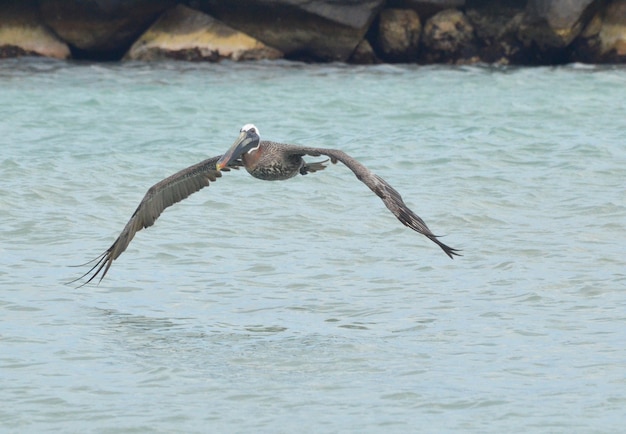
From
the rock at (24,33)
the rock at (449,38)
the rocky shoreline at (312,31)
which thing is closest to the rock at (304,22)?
the rocky shoreline at (312,31)

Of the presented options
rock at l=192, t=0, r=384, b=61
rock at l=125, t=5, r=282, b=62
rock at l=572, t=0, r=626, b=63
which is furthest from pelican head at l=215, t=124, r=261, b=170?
rock at l=572, t=0, r=626, b=63

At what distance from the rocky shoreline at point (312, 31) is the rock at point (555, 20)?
0.03 m

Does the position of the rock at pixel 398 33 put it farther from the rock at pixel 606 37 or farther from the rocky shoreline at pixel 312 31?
the rock at pixel 606 37

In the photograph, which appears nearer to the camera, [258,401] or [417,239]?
[258,401]

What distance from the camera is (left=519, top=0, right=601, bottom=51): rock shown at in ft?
71.0

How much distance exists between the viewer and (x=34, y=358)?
26.6 feet

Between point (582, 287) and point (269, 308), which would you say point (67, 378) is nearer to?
point (269, 308)

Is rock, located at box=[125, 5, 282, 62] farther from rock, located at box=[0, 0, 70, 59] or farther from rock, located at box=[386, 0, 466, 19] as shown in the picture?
rock, located at box=[386, 0, 466, 19]

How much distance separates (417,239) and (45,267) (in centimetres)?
369

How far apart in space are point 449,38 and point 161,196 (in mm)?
14118

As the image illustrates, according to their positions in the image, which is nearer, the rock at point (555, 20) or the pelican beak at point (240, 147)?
the pelican beak at point (240, 147)

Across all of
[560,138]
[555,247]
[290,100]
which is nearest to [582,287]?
[555,247]

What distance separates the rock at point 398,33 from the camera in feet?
75.0

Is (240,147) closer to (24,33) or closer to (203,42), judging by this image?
(203,42)
